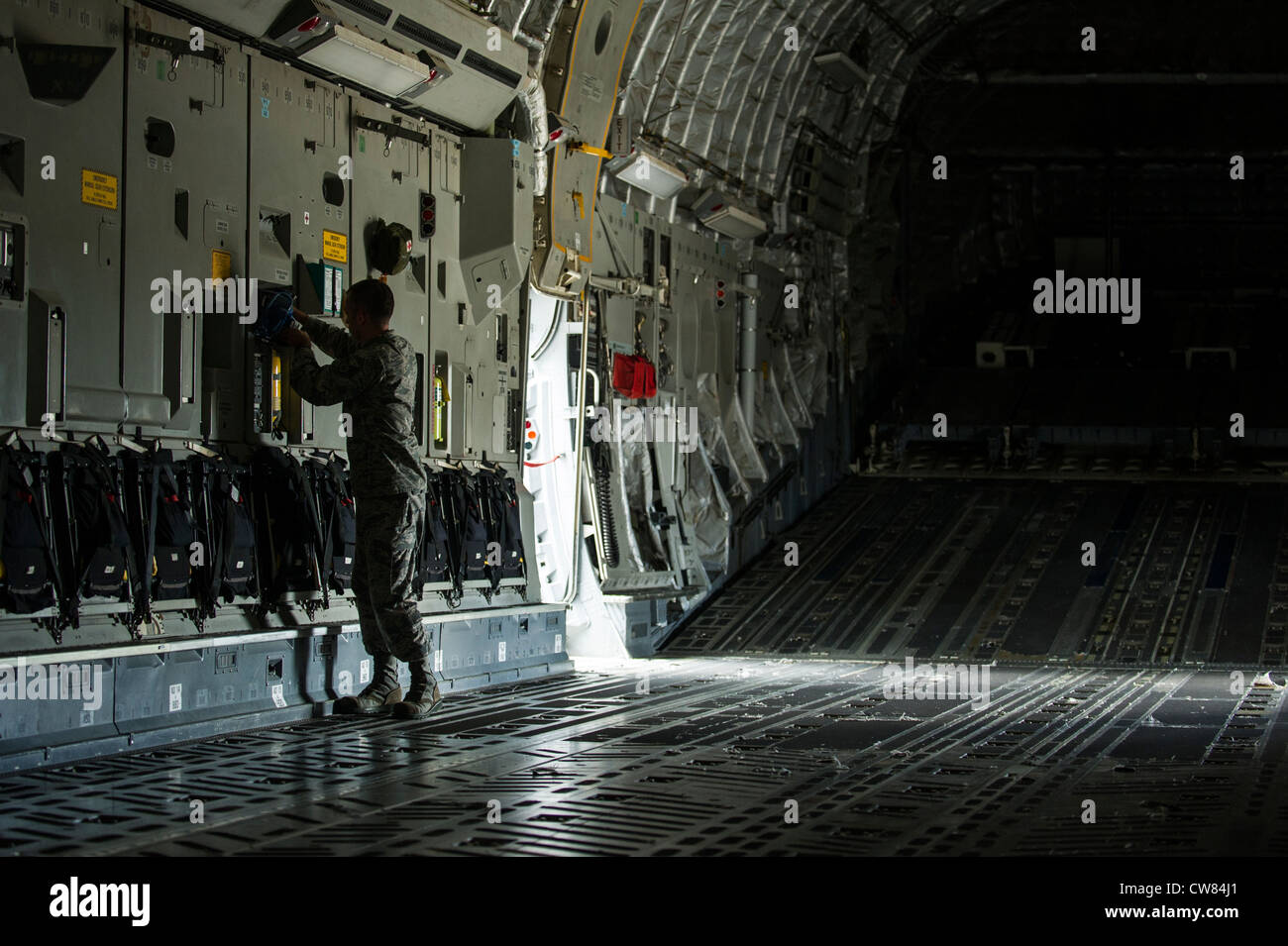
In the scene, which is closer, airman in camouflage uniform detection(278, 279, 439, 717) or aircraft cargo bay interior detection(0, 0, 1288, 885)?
aircraft cargo bay interior detection(0, 0, 1288, 885)

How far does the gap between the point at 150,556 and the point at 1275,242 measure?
68.9ft

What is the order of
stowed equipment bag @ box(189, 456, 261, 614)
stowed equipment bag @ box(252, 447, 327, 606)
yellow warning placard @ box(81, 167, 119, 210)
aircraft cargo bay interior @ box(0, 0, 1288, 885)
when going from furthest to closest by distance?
1. stowed equipment bag @ box(252, 447, 327, 606)
2. stowed equipment bag @ box(189, 456, 261, 614)
3. yellow warning placard @ box(81, 167, 119, 210)
4. aircraft cargo bay interior @ box(0, 0, 1288, 885)

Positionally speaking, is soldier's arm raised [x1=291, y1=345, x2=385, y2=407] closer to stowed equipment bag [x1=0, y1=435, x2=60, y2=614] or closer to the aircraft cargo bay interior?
the aircraft cargo bay interior

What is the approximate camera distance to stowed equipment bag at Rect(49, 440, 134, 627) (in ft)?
20.7

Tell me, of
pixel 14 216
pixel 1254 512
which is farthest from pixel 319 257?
pixel 1254 512

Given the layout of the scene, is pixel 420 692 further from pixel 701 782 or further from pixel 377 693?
pixel 701 782

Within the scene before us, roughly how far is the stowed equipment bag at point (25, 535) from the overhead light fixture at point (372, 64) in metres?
2.90

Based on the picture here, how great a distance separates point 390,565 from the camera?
750 centimetres

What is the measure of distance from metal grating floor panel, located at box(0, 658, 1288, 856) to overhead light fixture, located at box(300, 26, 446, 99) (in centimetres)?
357

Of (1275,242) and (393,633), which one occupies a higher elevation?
(1275,242)

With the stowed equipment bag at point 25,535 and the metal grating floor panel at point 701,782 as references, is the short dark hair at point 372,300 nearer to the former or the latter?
the stowed equipment bag at point 25,535

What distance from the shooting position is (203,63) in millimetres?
7441

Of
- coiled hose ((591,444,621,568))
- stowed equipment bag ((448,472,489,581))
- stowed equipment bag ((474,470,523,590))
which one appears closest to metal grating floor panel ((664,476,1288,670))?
coiled hose ((591,444,621,568))
